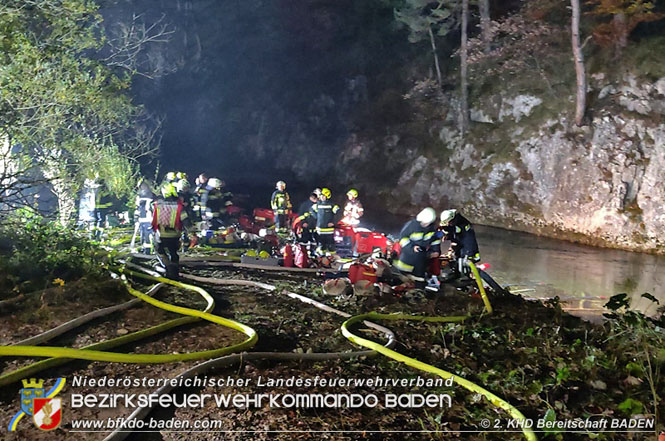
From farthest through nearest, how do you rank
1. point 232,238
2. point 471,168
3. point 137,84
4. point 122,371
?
1. point 137,84
2. point 471,168
3. point 232,238
4. point 122,371

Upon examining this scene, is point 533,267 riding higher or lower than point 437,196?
lower

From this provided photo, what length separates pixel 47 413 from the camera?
10.9 ft

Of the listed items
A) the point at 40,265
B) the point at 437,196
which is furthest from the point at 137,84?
the point at 40,265

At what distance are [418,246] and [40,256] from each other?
5.69 meters

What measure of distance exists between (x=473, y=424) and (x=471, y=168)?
18446 mm

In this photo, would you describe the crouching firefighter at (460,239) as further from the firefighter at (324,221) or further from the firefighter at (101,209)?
the firefighter at (101,209)

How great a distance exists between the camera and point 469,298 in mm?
7008

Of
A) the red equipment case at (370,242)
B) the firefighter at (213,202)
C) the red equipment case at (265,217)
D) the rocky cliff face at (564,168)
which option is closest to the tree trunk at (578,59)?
the rocky cliff face at (564,168)

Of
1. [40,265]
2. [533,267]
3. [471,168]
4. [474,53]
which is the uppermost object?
[474,53]

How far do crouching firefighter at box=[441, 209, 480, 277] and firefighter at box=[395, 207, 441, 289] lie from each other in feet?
0.72

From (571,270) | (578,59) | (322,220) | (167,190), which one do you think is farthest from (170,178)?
(578,59)

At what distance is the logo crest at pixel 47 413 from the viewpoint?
322 cm

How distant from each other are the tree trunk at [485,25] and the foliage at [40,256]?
18921 mm

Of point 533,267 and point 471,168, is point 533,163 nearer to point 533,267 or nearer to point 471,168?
point 471,168
